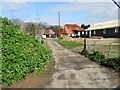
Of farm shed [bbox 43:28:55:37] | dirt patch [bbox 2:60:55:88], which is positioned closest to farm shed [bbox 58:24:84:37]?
farm shed [bbox 43:28:55:37]

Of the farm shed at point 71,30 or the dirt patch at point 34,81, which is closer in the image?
the dirt patch at point 34,81

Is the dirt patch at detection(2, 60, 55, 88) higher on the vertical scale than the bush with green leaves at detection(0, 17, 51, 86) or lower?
lower

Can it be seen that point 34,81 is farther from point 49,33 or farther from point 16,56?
point 49,33

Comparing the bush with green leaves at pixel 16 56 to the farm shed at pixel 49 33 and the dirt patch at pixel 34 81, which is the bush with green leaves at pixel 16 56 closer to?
the dirt patch at pixel 34 81

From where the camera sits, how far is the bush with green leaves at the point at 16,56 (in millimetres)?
10016

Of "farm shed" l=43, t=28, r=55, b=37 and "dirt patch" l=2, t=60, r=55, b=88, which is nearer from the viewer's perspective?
"dirt patch" l=2, t=60, r=55, b=88

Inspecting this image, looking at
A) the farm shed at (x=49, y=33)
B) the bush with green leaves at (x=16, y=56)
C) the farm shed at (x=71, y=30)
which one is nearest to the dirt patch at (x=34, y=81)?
Answer: the bush with green leaves at (x=16, y=56)

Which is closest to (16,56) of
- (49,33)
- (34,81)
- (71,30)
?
(34,81)

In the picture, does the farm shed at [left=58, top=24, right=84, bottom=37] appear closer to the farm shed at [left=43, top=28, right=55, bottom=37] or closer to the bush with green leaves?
the farm shed at [left=43, top=28, right=55, bottom=37]

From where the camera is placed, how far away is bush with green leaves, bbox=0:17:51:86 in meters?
10.0

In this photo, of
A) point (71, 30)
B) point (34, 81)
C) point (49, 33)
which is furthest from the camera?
point (49, 33)

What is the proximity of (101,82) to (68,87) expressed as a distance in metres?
1.76

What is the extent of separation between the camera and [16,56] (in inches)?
419

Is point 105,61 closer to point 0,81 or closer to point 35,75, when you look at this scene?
point 35,75
